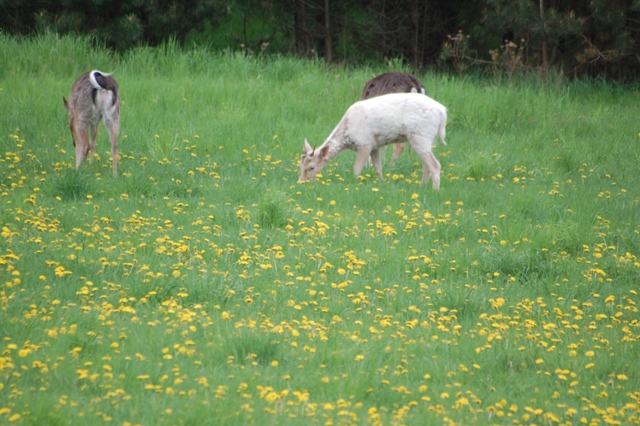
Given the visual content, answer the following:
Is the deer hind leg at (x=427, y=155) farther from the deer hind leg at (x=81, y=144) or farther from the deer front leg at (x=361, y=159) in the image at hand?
the deer hind leg at (x=81, y=144)

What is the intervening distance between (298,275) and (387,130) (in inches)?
143

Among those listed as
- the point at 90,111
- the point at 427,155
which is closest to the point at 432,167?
the point at 427,155

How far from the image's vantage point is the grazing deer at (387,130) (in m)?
9.98

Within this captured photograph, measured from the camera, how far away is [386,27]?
74.7ft

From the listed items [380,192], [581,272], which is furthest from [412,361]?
[380,192]

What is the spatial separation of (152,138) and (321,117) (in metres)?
3.10

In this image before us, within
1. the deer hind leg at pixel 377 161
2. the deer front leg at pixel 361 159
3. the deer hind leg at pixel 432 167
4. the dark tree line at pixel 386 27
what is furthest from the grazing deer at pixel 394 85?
the dark tree line at pixel 386 27

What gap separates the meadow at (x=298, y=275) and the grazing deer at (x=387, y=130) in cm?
31

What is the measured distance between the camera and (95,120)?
10.3 metres

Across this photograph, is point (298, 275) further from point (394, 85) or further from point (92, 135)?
point (394, 85)

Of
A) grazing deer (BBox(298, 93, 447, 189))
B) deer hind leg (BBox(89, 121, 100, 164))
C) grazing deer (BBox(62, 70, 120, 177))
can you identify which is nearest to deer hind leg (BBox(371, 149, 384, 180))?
grazing deer (BBox(298, 93, 447, 189))

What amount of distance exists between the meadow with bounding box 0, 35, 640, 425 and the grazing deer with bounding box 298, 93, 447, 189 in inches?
12.1

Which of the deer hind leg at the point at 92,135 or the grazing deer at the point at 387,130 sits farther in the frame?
the deer hind leg at the point at 92,135

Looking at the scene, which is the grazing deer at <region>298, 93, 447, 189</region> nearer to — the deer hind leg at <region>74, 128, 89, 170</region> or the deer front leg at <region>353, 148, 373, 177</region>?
the deer front leg at <region>353, 148, 373, 177</region>
